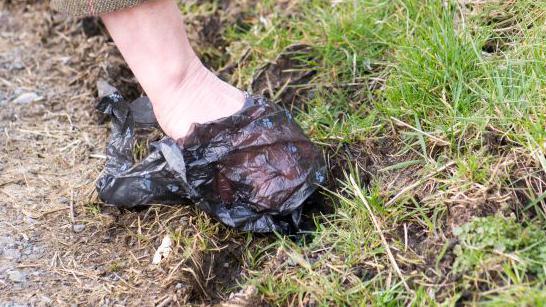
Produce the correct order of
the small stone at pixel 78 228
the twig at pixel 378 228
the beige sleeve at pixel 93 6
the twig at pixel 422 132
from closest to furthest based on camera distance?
the twig at pixel 378 228, the beige sleeve at pixel 93 6, the twig at pixel 422 132, the small stone at pixel 78 228

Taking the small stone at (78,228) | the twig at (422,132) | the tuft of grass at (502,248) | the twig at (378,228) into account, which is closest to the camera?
the tuft of grass at (502,248)

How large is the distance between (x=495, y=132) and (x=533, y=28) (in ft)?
1.53

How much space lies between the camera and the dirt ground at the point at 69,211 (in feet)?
6.49

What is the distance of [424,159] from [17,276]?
1230 millimetres

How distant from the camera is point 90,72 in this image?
Answer: 2.78 metres

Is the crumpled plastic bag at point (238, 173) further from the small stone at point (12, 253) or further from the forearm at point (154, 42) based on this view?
the small stone at point (12, 253)

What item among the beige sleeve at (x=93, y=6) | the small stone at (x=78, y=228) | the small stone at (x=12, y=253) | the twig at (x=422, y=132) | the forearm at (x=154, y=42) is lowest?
the small stone at (x=78, y=228)

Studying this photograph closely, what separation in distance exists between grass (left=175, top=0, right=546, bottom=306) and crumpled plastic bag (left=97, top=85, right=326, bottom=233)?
0.10 metres

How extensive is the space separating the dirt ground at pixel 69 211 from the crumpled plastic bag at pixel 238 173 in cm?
11

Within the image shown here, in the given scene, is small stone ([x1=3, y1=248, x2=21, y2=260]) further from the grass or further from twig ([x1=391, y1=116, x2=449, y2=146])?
twig ([x1=391, y1=116, x2=449, y2=146])

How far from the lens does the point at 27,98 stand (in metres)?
2.77

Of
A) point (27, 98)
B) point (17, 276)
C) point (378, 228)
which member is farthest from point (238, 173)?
point (27, 98)

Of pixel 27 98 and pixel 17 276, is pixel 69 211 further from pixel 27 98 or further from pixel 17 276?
pixel 27 98

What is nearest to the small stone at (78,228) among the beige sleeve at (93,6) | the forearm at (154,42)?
the forearm at (154,42)
